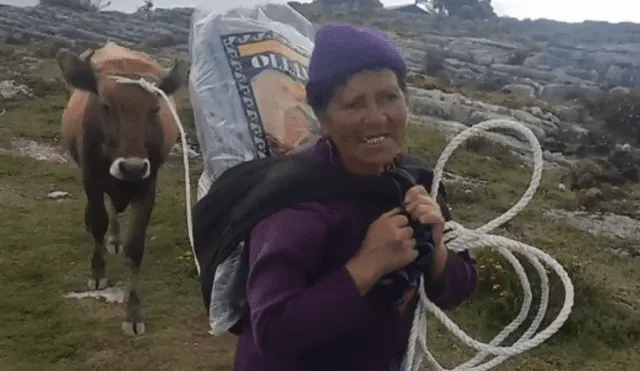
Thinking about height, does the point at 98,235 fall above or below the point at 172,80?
below

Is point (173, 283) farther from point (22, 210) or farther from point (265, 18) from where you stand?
point (265, 18)

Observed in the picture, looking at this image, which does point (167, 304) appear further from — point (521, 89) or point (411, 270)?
point (521, 89)

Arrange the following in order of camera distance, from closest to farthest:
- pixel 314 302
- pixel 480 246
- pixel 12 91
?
1. pixel 314 302
2. pixel 480 246
3. pixel 12 91

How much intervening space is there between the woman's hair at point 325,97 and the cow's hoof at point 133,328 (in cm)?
425

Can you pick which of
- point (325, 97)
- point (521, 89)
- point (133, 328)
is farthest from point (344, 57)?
point (521, 89)

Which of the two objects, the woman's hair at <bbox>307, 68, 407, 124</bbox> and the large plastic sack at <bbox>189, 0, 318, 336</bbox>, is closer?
the woman's hair at <bbox>307, 68, 407, 124</bbox>

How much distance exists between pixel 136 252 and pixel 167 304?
61 centimetres

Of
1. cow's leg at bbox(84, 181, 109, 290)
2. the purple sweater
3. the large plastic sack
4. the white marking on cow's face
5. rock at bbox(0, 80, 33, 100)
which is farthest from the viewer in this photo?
rock at bbox(0, 80, 33, 100)

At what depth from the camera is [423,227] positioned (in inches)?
78.4

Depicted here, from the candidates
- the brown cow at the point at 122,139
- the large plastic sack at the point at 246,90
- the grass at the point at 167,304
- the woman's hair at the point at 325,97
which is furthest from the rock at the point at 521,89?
the woman's hair at the point at 325,97

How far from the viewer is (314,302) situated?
6.20 feet

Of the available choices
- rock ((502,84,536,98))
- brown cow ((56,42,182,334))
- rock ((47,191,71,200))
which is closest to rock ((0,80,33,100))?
rock ((47,191,71,200))

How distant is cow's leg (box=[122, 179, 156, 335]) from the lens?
6.07 metres

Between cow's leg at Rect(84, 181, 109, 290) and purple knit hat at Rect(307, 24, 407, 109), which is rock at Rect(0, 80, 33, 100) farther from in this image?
purple knit hat at Rect(307, 24, 407, 109)
